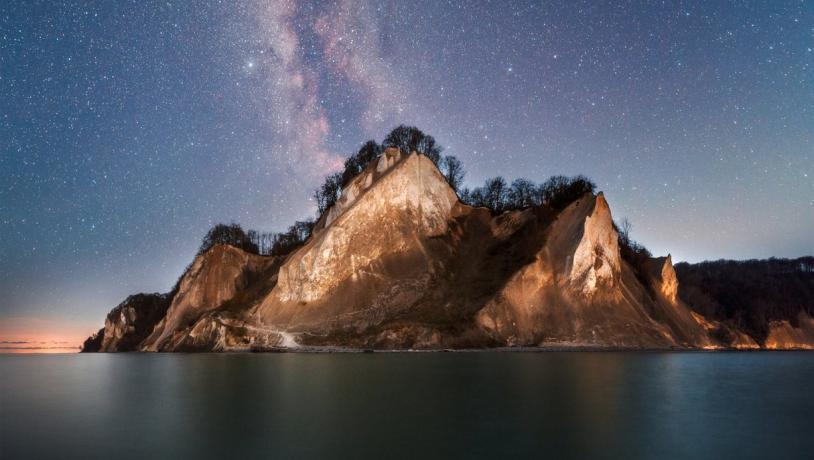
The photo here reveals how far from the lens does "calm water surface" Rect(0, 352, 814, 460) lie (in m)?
9.73

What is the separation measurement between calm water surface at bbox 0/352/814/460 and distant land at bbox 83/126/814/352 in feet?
102

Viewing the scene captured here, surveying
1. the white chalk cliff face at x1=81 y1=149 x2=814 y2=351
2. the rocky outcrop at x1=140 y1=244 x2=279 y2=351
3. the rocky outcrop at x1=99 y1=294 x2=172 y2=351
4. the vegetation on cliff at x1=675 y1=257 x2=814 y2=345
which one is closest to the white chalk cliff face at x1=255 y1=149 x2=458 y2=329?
the white chalk cliff face at x1=81 y1=149 x2=814 y2=351

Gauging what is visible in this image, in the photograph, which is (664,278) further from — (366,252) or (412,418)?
(412,418)

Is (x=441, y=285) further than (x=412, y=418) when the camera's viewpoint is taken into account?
Yes

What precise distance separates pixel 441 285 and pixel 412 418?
152 ft

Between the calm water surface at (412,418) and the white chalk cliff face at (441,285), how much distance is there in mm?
30847

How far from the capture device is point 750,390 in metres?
20.3

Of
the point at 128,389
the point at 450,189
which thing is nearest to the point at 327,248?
the point at 450,189

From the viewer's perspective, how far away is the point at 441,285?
192 ft

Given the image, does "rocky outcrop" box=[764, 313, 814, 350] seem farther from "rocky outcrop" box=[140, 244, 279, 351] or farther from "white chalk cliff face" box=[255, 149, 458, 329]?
"rocky outcrop" box=[140, 244, 279, 351]

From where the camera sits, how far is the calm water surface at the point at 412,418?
31.9 ft

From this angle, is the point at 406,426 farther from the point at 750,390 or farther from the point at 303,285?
the point at 303,285

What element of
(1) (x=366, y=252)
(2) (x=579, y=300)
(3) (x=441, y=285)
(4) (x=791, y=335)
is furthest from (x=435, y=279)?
(4) (x=791, y=335)

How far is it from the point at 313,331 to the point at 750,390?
137 ft
